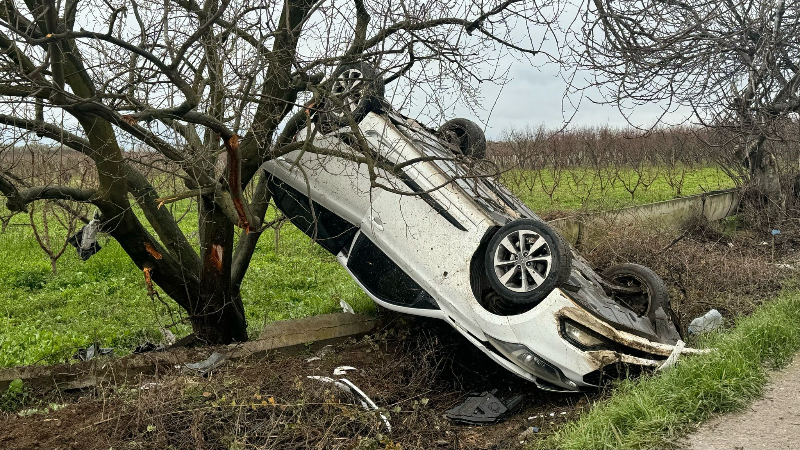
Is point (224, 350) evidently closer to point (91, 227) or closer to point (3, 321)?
point (91, 227)

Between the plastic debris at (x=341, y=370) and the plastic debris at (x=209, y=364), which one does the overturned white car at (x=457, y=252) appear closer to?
the plastic debris at (x=341, y=370)

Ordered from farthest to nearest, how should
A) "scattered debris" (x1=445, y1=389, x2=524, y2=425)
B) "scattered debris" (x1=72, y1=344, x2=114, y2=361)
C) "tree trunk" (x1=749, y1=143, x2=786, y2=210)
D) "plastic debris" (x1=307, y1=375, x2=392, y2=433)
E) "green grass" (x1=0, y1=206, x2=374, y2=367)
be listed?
1. "tree trunk" (x1=749, y1=143, x2=786, y2=210)
2. "green grass" (x1=0, y1=206, x2=374, y2=367)
3. "scattered debris" (x1=72, y1=344, x2=114, y2=361)
4. "scattered debris" (x1=445, y1=389, x2=524, y2=425)
5. "plastic debris" (x1=307, y1=375, x2=392, y2=433)

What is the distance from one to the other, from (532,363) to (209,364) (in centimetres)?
258

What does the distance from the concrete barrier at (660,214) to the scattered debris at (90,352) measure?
19.0 feet

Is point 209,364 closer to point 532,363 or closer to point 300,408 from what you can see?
point 300,408

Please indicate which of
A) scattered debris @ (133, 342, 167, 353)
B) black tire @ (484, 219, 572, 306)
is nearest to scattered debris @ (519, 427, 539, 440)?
black tire @ (484, 219, 572, 306)

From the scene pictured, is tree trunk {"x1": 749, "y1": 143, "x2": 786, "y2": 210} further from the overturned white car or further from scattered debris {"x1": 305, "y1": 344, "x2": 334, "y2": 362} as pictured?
scattered debris {"x1": 305, "y1": 344, "x2": 334, "y2": 362}

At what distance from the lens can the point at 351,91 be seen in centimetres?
532

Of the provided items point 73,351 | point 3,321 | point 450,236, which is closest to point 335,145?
point 450,236

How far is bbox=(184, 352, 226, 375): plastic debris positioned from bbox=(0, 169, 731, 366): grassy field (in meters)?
1.38

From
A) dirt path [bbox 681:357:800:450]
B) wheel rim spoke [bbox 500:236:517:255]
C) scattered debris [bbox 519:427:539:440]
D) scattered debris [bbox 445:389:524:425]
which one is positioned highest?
wheel rim spoke [bbox 500:236:517:255]

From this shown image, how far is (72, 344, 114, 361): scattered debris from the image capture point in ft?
20.2

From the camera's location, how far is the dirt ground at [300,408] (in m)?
4.04

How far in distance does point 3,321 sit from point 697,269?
8133 millimetres
